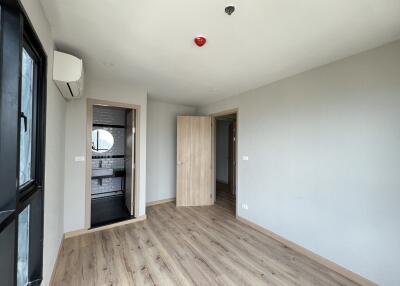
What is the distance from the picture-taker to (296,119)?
8.36 feet

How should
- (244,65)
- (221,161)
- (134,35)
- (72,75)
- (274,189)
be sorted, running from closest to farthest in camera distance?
(134,35) < (72,75) < (244,65) < (274,189) < (221,161)

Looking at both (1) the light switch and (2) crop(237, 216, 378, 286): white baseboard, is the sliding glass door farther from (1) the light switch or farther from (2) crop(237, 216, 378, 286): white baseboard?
(2) crop(237, 216, 378, 286): white baseboard

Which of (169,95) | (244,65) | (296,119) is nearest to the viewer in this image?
(244,65)

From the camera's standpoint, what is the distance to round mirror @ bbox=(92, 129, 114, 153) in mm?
4395

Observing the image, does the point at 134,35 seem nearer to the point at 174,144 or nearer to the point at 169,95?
the point at 169,95

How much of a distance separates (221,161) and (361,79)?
4.90 metres

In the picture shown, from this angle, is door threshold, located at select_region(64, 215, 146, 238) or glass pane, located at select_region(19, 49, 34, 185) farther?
door threshold, located at select_region(64, 215, 146, 238)

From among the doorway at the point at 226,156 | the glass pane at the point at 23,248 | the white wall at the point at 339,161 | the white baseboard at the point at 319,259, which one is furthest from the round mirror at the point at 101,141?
the white baseboard at the point at 319,259

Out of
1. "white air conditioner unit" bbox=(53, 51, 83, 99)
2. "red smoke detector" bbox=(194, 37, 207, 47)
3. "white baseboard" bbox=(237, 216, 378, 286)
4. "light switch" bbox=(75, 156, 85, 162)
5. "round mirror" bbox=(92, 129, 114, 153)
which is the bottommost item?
"white baseboard" bbox=(237, 216, 378, 286)

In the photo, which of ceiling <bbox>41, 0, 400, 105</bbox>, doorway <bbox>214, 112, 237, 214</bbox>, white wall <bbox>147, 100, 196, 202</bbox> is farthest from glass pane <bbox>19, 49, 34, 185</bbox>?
doorway <bbox>214, 112, 237, 214</bbox>

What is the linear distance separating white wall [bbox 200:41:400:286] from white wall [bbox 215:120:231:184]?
3264 mm

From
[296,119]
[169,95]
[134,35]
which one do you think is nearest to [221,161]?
A: [169,95]

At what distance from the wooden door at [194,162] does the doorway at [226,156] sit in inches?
35.5

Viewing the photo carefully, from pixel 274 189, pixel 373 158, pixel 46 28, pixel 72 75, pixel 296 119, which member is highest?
pixel 46 28
